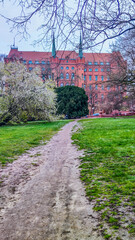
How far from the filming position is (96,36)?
13.6ft

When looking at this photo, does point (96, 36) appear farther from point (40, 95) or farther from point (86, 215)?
point (40, 95)

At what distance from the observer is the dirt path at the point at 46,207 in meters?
2.30

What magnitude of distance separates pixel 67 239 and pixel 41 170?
283cm

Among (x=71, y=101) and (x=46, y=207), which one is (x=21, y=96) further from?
(x=46, y=207)

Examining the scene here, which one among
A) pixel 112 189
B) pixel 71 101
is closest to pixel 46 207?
pixel 112 189

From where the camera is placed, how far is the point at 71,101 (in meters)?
37.6

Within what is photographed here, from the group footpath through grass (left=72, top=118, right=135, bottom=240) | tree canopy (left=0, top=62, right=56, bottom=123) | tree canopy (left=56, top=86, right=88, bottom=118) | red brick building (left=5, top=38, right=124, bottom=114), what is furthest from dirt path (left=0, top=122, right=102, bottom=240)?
tree canopy (left=56, top=86, right=88, bottom=118)

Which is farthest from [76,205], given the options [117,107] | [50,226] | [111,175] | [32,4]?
[117,107]

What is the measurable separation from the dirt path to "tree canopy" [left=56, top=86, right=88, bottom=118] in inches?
1301

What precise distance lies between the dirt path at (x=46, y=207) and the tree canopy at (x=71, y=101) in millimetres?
33048

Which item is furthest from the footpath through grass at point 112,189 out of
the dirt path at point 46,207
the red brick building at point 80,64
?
the red brick building at point 80,64

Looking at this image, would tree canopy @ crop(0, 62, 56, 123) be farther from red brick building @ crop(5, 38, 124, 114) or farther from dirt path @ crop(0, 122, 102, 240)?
dirt path @ crop(0, 122, 102, 240)

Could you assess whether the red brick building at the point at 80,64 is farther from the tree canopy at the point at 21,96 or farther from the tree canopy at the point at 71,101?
the tree canopy at the point at 71,101

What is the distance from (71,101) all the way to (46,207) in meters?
35.0
